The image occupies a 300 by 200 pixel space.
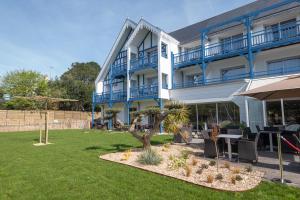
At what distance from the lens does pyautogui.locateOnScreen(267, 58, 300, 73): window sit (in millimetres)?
15547

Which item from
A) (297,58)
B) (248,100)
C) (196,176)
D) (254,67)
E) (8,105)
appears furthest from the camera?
(8,105)

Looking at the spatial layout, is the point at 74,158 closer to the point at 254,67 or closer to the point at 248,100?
the point at 248,100

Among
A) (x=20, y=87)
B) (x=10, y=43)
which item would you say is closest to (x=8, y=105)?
(x=20, y=87)

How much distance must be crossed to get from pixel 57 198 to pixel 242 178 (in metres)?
4.42

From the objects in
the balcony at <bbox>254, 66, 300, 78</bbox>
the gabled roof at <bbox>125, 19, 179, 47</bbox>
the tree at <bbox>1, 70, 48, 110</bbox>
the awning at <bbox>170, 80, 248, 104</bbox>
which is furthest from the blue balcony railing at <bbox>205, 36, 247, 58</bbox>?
the tree at <bbox>1, 70, 48, 110</bbox>

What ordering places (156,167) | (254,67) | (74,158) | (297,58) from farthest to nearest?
(254,67)
(297,58)
(74,158)
(156,167)

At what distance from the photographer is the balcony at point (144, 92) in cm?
2079

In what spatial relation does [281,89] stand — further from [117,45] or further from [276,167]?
[117,45]

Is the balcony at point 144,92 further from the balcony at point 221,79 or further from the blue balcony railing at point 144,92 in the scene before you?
the balcony at point 221,79

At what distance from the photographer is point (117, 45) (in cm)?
2800

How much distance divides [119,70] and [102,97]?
4.50 metres

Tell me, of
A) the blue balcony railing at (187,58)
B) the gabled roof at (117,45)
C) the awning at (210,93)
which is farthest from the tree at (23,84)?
the awning at (210,93)

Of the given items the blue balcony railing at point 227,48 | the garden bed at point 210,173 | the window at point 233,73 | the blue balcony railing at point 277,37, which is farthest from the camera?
the window at point 233,73

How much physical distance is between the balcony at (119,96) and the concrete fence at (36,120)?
691cm
